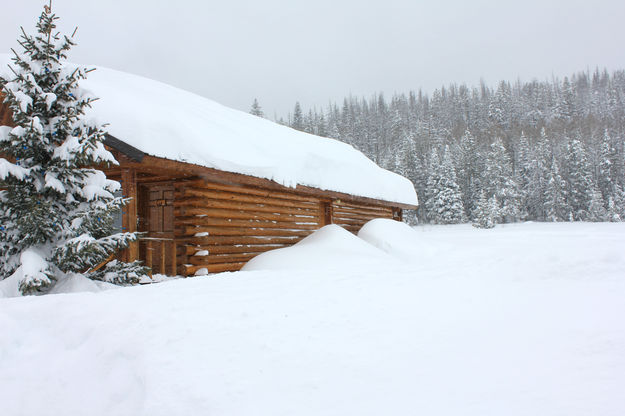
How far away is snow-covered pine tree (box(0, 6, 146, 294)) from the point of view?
5.89 m

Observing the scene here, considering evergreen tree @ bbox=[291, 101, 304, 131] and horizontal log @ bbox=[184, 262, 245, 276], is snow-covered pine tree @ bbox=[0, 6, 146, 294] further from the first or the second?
evergreen tree @ bbox=[291, 101, 304, 131]

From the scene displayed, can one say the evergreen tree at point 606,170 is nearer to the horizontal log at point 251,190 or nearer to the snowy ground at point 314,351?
the horizontal log at point 251,190

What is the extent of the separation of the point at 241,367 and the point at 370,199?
12179mm

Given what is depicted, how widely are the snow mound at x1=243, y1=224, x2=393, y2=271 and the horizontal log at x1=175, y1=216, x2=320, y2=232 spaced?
0.88 meters

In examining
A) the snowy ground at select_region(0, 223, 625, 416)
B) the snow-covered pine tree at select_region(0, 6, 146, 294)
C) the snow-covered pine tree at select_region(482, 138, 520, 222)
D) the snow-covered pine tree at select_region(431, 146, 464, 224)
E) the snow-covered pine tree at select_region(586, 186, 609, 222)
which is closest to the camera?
the snowy ground at select_region(0, 223, 625, 416)

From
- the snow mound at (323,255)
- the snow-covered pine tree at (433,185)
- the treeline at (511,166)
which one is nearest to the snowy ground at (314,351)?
the snow mound at (323,255)

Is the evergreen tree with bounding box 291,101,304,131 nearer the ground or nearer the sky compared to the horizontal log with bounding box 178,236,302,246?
nearer the sky

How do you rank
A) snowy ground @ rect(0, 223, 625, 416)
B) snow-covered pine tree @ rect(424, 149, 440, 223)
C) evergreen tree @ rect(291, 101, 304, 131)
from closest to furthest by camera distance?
snowy ground @ rect(0, 223, 625, 416)
snow-covered pine tree @ rect(424, 149, 440, 223)
evergreen tree @ rect(291, 101, 304, 131)

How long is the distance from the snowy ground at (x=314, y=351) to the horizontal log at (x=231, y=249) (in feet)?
9.52

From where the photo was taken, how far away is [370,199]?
596 inches

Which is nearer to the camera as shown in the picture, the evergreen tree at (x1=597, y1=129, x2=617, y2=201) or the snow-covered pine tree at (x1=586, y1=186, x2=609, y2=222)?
the snow-covered pine tree at (x1=586, y1=186, x2=609, y2=222)

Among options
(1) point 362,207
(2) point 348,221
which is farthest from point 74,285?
(1) point 362,207

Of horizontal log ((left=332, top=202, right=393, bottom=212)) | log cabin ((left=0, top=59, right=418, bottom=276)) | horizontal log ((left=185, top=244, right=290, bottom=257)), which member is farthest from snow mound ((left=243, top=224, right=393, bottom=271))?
horizontal log ((left=332, top=202, right=393, bottom=212))

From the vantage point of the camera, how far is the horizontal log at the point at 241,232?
9062 mm
